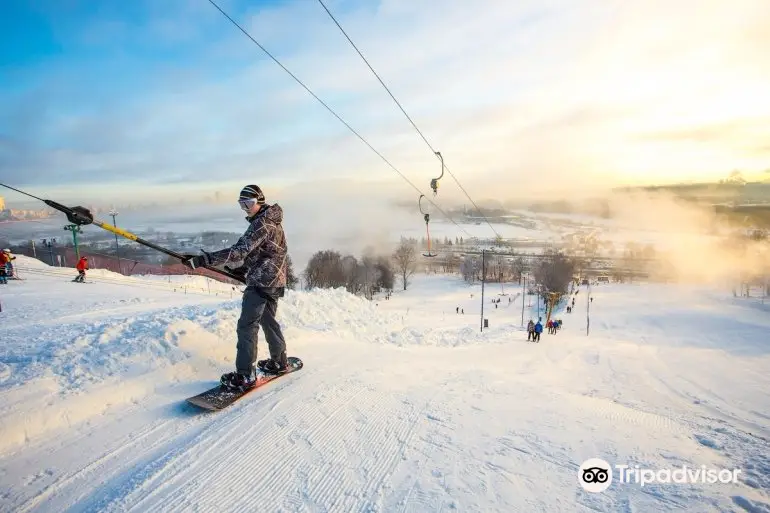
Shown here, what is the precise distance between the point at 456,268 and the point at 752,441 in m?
139

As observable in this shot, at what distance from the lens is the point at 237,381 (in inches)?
186

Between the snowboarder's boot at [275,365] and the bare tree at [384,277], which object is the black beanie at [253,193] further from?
the bare tree at [384,277]

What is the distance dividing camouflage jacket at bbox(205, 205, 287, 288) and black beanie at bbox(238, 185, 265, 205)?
0.50 feet

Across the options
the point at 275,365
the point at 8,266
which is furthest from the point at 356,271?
the point at 275,365

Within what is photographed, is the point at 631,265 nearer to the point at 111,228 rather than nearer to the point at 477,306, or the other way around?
the point at 477,306

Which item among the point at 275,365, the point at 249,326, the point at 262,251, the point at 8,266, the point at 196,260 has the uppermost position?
the point at 262,251

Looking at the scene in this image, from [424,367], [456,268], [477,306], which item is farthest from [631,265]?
[424,367]

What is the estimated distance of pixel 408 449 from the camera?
354 cm

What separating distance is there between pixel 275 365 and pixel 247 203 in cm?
243

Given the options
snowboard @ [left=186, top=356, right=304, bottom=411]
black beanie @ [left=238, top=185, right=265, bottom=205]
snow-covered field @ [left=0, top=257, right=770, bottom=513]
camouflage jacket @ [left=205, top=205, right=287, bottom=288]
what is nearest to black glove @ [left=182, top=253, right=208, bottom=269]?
camouflage jacket @ [left=205, top=205, right=287, bottom=288]

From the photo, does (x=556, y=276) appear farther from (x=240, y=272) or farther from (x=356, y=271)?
(x=240, y=272)

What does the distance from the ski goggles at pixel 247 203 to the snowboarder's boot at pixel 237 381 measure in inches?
86.3

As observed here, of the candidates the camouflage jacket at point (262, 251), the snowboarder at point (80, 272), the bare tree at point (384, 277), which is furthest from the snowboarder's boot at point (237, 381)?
the bare tree at point (384, 277)

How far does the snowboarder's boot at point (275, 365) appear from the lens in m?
5.37
